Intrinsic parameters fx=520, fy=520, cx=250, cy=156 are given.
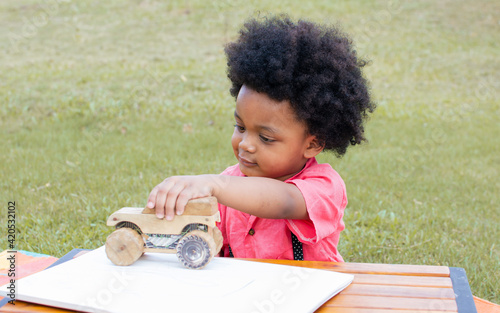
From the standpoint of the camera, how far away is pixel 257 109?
7.00 ft

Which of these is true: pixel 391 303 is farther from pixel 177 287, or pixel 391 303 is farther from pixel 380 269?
pixel 177 287

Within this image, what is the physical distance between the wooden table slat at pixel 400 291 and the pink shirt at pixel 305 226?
0.30 metres

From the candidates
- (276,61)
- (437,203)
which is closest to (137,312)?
(276,61)

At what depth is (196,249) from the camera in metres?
1.78

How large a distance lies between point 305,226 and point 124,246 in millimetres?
714

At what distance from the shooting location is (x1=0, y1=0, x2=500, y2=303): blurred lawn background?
377cm

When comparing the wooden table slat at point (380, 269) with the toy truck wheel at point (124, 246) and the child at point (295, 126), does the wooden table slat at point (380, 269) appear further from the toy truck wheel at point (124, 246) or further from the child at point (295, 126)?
the toy truck wheel at point (124, 246)

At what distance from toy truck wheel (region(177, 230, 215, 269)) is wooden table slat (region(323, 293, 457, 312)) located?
43 centimetres

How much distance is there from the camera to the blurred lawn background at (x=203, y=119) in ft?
12.4

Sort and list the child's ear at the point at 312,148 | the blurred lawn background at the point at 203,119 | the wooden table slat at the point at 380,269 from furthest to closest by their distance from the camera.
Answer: the blurred lawn background at the point at 203,119
the child's ear at the point at 312,148
the wooden table slat at the point at 380,269

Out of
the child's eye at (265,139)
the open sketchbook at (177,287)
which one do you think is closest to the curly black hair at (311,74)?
the child's eye at (265,139)

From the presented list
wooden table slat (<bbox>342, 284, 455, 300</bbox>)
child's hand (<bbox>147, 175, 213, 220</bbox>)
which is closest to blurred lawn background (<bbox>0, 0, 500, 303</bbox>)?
wooden table slat (<bbox>342, 284, 455, 300</bbox>)

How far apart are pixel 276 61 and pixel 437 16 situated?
13.8 meters

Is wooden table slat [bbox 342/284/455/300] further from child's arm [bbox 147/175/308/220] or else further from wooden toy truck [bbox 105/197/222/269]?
wooden toy truck [bbox 105/197/222/269]
